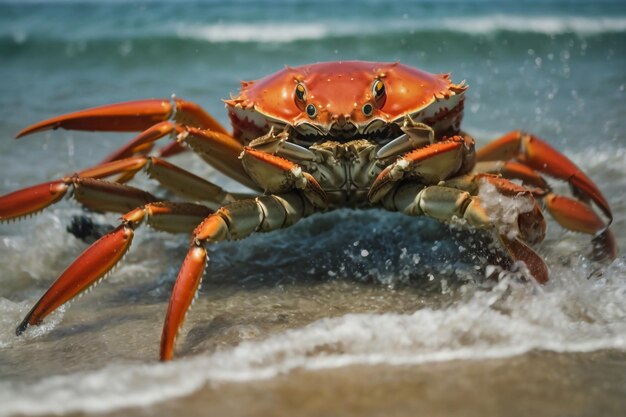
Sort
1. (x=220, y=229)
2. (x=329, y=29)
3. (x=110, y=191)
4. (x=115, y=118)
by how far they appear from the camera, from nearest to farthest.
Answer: (x=220, y=229) < (x=110, y=191) < (x=115, y=118) < (x=329, y=29)

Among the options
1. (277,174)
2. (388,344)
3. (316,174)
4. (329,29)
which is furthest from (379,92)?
(329,29)

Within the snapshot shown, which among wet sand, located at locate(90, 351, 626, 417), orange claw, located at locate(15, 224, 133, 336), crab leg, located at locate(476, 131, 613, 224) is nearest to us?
wet sand, located at locate(90, 351, 626, 417)

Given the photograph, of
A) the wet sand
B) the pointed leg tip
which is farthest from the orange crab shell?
the pointed leg tip

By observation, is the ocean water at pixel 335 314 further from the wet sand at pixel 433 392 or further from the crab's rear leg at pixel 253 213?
the crab's rear leg at pixel 253 213

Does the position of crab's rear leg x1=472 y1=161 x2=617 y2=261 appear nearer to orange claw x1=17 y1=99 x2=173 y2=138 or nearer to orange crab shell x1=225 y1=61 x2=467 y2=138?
orange crab shell x1=225 y1=61 x2=467 y2=138

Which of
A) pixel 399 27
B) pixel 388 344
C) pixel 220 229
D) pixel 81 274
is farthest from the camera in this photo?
pixel 399 27

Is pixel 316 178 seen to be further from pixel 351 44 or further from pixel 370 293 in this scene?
pixel 351 44

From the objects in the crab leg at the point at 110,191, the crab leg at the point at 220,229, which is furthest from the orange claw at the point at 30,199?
the crab leg at the point at 220,229

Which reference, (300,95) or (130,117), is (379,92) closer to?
(300,95)
